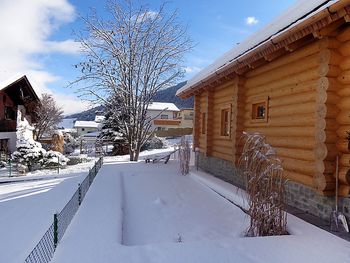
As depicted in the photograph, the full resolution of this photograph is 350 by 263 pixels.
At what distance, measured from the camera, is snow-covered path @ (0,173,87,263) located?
493cm

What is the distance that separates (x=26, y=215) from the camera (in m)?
6.88

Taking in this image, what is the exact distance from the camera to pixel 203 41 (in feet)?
56.7

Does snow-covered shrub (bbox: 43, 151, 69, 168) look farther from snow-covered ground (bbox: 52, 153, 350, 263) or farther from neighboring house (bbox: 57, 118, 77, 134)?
neighboring house (bbox: 57, 118, 77, 134)

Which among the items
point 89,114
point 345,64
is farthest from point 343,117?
point 89,114

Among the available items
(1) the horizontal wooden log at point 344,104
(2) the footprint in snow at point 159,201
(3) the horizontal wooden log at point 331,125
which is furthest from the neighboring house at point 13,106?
(1) the horizontal wooden log at point 344,104

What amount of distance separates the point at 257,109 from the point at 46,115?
2662 cm

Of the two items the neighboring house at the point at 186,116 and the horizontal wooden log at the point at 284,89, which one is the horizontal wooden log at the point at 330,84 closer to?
the horizontal wooden log at the point at 284,89

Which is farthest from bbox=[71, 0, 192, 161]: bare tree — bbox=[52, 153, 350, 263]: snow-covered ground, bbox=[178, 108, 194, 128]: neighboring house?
bbox=[178, 108, 194, 128]: neighboring house

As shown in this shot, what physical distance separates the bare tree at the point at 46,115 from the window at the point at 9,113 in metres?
2.22

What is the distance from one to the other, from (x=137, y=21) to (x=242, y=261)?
15458 mm

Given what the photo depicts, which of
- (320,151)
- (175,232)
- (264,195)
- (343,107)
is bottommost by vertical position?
(175,232)

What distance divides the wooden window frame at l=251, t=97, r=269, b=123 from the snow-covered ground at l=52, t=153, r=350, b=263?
1.82 meters

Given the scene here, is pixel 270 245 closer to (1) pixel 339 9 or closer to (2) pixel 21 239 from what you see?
(1) pixel 339 9

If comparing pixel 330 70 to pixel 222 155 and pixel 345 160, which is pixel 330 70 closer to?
pixel 345 160
